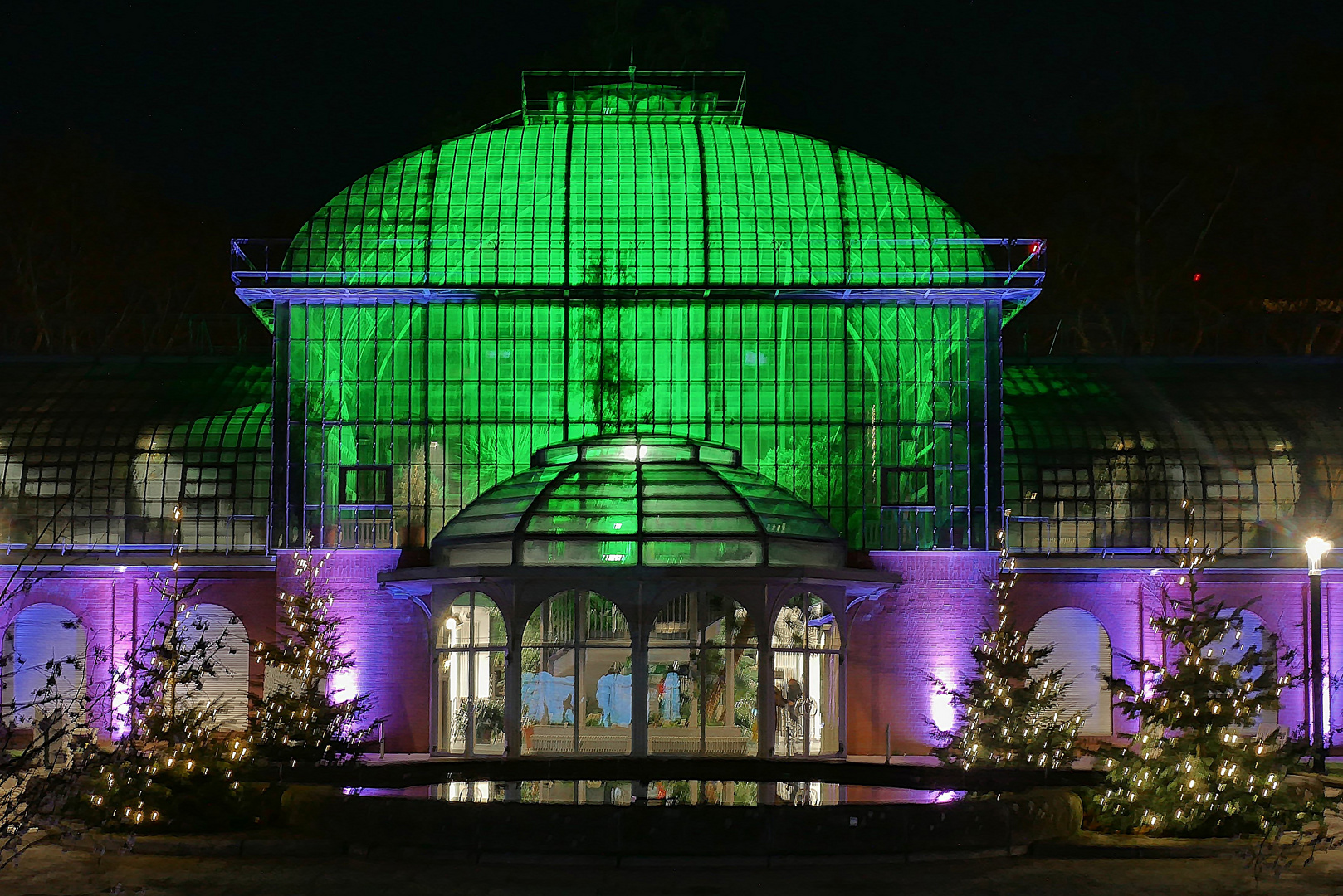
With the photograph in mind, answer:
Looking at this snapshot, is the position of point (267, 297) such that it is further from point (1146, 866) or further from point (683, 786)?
point (1146, 866)

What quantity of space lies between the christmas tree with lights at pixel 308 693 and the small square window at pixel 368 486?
1.49 m

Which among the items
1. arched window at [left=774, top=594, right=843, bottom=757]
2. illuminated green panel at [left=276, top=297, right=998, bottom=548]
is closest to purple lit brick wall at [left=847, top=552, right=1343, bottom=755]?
illuminated green panel at [left=276, top=297, right=998, bottom=548]

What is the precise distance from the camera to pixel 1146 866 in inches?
765

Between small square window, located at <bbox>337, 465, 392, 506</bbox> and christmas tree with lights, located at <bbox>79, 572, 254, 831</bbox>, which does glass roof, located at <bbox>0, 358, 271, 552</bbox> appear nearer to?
small square window, located at <bbox>337, 465, 392, 506</bbox>

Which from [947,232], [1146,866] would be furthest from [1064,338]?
[1146,866]

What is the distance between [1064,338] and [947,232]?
20.0 metres

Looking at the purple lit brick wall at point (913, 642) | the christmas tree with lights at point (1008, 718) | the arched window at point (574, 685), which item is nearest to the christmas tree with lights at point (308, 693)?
the arched window at point (574, 685)

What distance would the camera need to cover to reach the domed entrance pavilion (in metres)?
29.1

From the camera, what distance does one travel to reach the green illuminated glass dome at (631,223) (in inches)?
1328

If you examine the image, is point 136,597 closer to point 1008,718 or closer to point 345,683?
point 345,683

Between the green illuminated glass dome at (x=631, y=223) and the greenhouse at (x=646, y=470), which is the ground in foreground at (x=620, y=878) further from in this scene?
the green illuminated glass dome at (x=631, y=223)

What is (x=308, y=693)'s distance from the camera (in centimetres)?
2897

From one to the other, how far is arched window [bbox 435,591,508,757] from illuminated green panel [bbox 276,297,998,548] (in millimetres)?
3530

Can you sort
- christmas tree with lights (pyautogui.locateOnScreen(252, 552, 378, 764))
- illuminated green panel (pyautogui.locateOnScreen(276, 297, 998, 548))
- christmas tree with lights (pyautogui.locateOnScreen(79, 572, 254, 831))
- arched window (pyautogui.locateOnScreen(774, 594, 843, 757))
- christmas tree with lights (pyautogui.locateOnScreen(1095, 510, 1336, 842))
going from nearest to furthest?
1. christmas tree with lights (pyautogui.locateOnScreen(79, 572, 254, 831))
2. christmas tree with lights (pyautogui.locateOnScreen(1095, 510, 1336, 842))
3. christmas tree with lights (pyautogui.locateOnScreen(252, 552, 378, 764))
4. arched window (pyautogui.locateOnScreen(774, 594, 843, 757))
5. illuminated green panel (pyautogui.locateOnScreen(276, 297, 998, 548))
